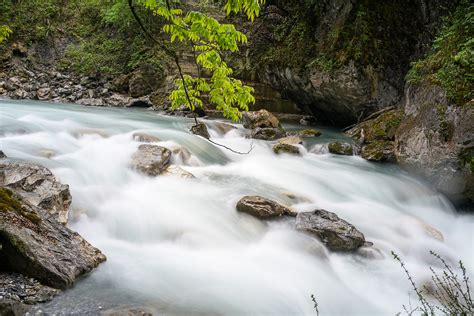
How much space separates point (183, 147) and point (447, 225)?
6.07m

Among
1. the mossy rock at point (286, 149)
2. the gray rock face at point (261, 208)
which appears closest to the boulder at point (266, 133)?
the mossy rock at point (286, 149)

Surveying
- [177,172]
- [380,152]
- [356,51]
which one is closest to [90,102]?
[177,172]

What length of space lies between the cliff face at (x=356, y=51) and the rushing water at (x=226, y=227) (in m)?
4.00

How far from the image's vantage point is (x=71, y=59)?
19.8m

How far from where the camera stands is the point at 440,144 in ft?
26.7

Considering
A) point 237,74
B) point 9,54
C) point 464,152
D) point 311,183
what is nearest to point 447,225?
point 464,152

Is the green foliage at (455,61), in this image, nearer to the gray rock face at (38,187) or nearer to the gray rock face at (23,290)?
the gray rock face at (38,187)

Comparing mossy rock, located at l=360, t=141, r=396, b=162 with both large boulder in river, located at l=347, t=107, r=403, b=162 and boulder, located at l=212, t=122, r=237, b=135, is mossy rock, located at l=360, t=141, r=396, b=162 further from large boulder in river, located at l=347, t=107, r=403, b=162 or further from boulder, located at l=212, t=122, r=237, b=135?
boulder, located at l=212, t=122, r=237, b=135

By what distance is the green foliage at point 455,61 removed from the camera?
26.5 ft

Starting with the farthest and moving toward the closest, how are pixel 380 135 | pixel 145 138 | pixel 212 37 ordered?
pixel 380 135 → pixel 145 138 → pixel 212 37

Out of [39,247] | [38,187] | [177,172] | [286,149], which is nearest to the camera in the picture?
[39,247]

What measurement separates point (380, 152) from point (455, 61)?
2867mm

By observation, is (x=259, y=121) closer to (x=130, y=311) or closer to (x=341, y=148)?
(x=341, y=148)

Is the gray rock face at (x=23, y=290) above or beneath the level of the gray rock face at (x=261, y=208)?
above
